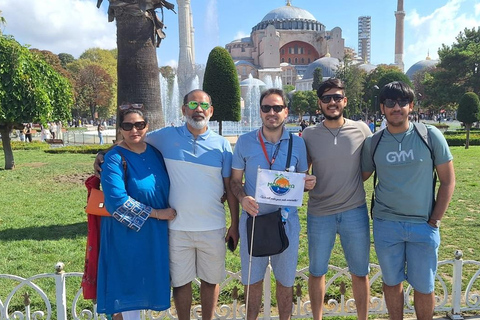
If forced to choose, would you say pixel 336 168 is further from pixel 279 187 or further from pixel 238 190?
pixel 238 190

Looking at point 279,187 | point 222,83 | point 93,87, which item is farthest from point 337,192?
point 93,87

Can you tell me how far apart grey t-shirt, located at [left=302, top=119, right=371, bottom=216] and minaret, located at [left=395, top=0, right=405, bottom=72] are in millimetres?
71265

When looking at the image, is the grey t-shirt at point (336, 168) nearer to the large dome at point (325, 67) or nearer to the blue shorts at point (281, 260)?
the blue shorts at point (281, 260)

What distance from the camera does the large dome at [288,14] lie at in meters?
84.2

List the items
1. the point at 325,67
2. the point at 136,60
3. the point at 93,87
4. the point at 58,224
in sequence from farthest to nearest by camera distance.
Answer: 1. the point at 325,67
2. the point at 93,87
3. the point at 58,224
4. the point at 136,60

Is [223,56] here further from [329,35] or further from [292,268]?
[329,35]

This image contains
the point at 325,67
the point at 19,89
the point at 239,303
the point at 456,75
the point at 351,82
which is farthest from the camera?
the point at 325,67

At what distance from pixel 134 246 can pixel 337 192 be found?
145 centimetres

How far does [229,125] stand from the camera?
3309cm

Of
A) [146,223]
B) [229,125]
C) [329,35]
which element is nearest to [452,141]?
[229,125]

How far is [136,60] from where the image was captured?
534 cm

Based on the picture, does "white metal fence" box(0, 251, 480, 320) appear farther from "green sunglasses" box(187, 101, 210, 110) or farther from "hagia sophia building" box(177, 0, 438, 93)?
"hagia sophia building" box(177, 0, 438, 93)

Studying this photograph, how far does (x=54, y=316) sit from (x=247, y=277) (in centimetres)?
172

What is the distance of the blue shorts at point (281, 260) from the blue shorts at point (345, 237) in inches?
6.9
